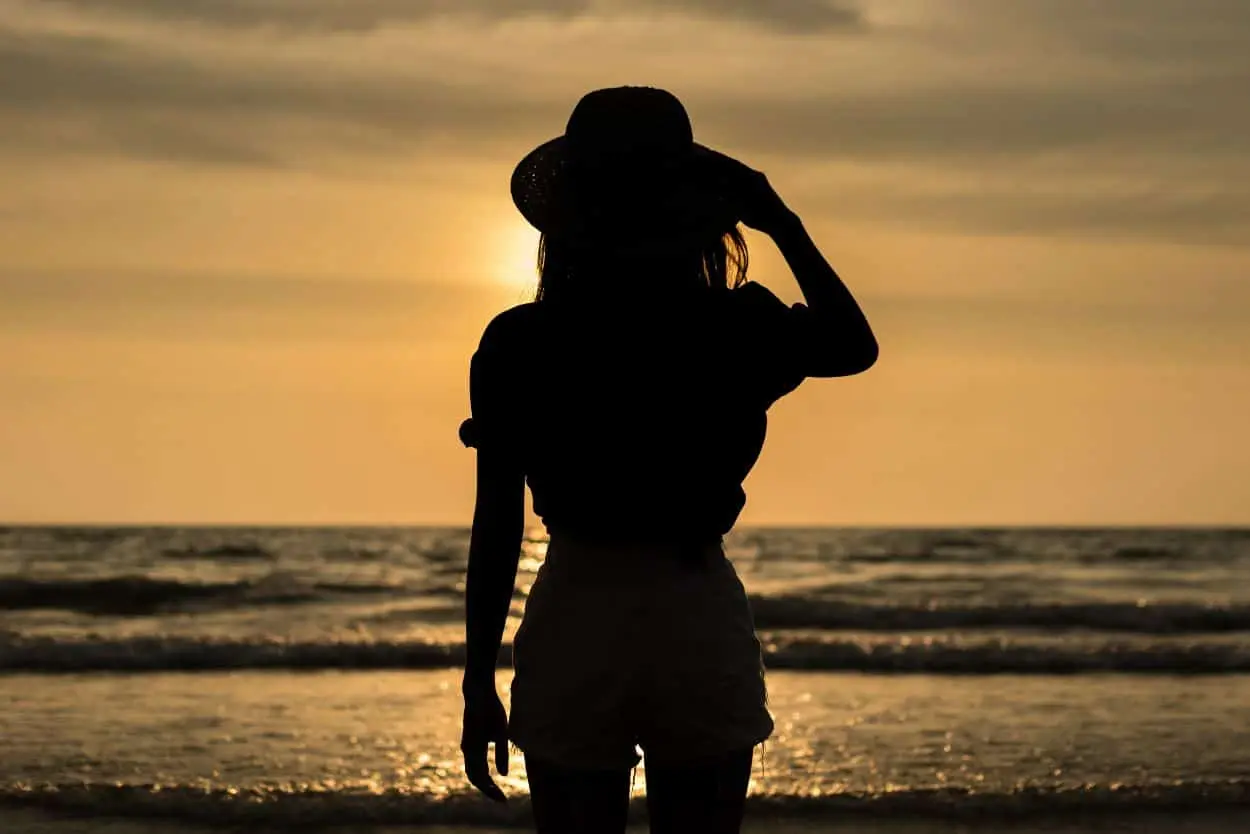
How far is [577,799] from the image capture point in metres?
2.43

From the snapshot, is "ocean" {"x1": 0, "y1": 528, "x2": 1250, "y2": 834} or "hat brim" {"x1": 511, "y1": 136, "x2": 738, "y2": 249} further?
"ocean" {"x1": 0, "y1": 528, "x2": 1250, "y2": 834}

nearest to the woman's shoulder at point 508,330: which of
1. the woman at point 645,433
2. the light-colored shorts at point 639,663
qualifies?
the woman at point 645,433

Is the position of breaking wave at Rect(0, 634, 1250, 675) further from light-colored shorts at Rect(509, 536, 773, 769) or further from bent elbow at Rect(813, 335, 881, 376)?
bent elbow at Rect(813, 335, 881, 376)

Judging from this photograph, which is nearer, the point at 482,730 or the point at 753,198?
the point at 753,198

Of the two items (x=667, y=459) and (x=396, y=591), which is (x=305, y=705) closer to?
(x=667, y=459)

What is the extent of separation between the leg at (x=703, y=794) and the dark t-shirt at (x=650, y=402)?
0.34 metres

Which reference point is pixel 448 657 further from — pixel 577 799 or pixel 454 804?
pixel 577 799

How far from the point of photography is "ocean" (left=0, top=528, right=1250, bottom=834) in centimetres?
704

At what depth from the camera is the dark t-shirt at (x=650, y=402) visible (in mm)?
2385

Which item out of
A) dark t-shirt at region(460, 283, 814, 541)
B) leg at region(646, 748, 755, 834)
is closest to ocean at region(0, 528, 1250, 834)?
leg at region(646, 748, 755, 834)

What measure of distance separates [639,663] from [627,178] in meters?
0.72

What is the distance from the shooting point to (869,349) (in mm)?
2396

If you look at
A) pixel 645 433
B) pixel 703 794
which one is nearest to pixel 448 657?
pixel 703 794

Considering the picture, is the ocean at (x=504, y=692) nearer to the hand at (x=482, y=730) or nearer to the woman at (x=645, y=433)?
the hand at (x=482, y=730)
